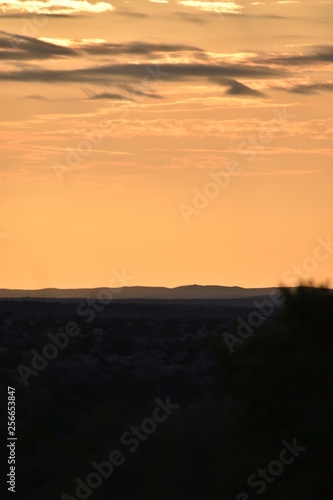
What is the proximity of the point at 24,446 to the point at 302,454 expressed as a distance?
324 inches

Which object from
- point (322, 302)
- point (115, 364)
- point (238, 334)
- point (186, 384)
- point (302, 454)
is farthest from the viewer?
point (115, 364)

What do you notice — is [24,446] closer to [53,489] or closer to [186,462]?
[53,489]

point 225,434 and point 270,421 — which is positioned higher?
point 270,421

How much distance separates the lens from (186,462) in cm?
2617

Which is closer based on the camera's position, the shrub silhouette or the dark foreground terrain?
the shrub silhouette

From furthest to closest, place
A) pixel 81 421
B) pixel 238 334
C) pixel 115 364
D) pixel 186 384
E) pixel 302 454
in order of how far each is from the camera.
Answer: pixel 115 364 < pixel 186 384 < pixel 81 421 < pixel 238 334 < pixel 302 454

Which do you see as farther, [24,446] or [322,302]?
[24,446]

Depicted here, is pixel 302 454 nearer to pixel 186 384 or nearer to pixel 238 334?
pixel 238 334

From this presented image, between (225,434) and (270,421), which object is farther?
(225,434)

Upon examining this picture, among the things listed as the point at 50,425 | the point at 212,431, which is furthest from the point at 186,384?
the point at 212,431

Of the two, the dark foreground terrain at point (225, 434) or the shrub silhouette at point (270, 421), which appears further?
the dark foreground terrain at point (225, 434)

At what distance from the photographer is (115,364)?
52.8 m

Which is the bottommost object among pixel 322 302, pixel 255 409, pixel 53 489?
pixel 53 489

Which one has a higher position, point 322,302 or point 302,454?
point 322,302
